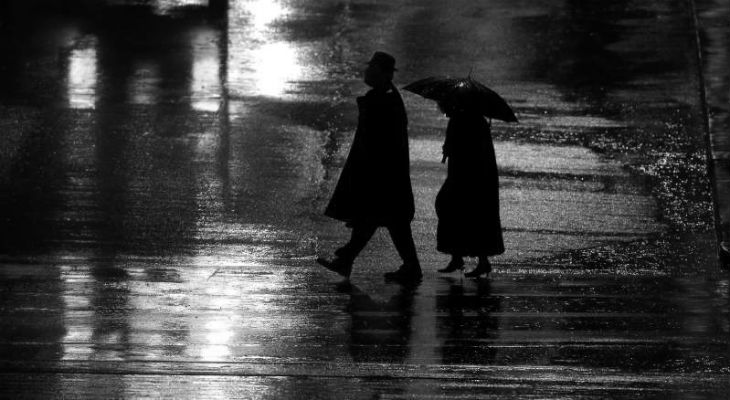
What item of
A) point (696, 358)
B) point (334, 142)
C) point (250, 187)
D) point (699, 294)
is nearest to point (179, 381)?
point (696, 358)

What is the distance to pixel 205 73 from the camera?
16734mm

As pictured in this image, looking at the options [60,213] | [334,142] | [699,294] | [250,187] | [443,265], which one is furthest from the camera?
[334,142]

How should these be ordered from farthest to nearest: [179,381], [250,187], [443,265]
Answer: [250,187] → [443,265] → [179,381]

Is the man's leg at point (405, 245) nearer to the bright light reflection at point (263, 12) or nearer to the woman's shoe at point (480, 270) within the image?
the woman's shoe at point (480, 270)

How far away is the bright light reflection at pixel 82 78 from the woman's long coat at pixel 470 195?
20.1 ft

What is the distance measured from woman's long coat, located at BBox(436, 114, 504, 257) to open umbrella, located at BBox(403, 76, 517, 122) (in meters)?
0.21

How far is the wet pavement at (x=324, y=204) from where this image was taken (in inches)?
337

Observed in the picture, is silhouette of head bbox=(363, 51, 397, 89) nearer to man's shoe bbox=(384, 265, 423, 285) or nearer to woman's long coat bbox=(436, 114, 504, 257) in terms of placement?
woman's long coat bbox=(436, 114, 504, 257)

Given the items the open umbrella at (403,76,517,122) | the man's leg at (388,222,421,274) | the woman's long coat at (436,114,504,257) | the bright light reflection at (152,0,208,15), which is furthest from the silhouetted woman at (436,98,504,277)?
the bright light reflection at (152,0,208,15)

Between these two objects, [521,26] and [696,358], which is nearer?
[696,358]

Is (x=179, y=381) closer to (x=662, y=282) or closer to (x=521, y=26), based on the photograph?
(x=662, y=282)

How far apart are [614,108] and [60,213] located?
622cm

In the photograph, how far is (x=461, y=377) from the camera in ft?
27.2

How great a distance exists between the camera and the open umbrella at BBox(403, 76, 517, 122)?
10375 millimetres
